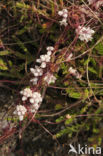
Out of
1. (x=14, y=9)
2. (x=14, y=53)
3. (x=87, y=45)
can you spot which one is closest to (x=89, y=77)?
(x=87, y=45)

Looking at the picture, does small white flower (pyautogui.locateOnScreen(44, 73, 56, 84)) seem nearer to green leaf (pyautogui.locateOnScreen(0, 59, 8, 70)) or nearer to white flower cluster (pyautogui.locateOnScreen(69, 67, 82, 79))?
white flower cluster (pyautogui.locateOnScreen(69, 67, 82, 79))

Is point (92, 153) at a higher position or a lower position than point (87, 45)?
lower

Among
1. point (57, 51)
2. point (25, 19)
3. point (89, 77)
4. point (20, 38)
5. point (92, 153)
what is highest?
point (25, 19)

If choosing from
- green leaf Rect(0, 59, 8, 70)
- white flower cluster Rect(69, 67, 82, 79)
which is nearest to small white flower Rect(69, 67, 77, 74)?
white flower cluster Rect(69, 67, 82, 79)

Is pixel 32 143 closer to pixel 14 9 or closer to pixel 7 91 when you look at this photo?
pixel 7 91

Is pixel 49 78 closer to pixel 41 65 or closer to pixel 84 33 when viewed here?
pixel 41 65

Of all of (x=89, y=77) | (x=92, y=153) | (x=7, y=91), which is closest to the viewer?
(x=92, y=153)

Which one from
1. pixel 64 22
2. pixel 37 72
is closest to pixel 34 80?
pixel 37 72
